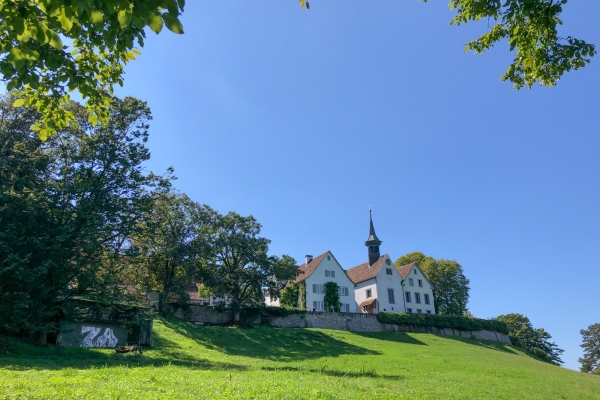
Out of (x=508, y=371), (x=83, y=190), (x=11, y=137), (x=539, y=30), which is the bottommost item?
(x=508, y=371)

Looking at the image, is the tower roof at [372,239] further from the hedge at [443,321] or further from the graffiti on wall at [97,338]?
the graffiti on wall at [97,338]

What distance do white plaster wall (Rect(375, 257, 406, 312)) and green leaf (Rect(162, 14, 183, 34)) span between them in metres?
54.8

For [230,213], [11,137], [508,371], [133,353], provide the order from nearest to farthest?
1. [133,353]
2. [11,137]
3. [508,371]
4. [230,213]

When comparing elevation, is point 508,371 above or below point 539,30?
below

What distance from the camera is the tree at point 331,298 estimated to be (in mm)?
50375

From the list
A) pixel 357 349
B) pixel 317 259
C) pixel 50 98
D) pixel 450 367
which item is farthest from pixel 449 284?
pixel 50 98

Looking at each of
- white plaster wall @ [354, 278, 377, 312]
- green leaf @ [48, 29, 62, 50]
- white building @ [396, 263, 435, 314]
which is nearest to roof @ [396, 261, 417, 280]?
white building @ [396, 263, 435, 314]

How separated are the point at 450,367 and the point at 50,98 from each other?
82.2 feet

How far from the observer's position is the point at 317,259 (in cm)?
5512

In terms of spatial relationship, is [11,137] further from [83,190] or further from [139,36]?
[139,36]

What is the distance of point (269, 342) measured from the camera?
32.0 m

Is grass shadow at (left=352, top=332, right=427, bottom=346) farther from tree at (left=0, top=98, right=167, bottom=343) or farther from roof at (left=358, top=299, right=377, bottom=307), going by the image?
tree at (left=0, top=98, right=167, bottom=343)

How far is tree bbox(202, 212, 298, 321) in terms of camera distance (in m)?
37.8

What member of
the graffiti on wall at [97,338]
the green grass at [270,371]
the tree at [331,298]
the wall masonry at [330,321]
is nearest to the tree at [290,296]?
the tree at [331,298]
